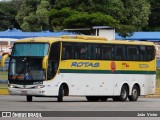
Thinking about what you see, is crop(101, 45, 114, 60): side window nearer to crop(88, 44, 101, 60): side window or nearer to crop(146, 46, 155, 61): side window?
crop(88, 44, 101, 60): side window

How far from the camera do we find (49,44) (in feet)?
107

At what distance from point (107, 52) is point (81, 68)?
1.89 m

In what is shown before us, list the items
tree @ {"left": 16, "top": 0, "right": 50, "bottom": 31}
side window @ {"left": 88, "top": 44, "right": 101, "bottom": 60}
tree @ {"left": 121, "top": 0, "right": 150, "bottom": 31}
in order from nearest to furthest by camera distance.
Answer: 1. side window @ {"left": 88, "top": 44, "right": 101, "bottom": 60}
2. tree @ {"left": 121, "top": 0, "right": 150, "bottom": 31}
3. tree @ {"left": 16, "top": 0, "right": 50, "bottom": 31}

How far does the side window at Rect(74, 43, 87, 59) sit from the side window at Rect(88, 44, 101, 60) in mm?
312

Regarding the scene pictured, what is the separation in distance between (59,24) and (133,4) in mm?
12684

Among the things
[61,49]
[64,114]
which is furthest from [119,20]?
[64,114]

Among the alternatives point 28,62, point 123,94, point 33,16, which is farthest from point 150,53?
point 33,16

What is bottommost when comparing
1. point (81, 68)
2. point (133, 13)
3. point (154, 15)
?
point (81, 68)

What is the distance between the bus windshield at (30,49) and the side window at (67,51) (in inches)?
39.7

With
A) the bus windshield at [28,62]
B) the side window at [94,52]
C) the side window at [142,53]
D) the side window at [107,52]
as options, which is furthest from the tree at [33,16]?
the bus windshield at [28,62]

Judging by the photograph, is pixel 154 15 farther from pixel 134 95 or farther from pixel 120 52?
pixel 120 52

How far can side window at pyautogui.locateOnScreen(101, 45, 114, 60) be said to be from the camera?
1389 inches

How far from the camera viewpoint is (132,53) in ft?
121

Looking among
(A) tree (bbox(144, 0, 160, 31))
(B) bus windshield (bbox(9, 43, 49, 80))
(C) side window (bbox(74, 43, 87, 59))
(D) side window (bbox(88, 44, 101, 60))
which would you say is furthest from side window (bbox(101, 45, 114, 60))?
(A) tree (bbox(144, 0, 160, 31))
